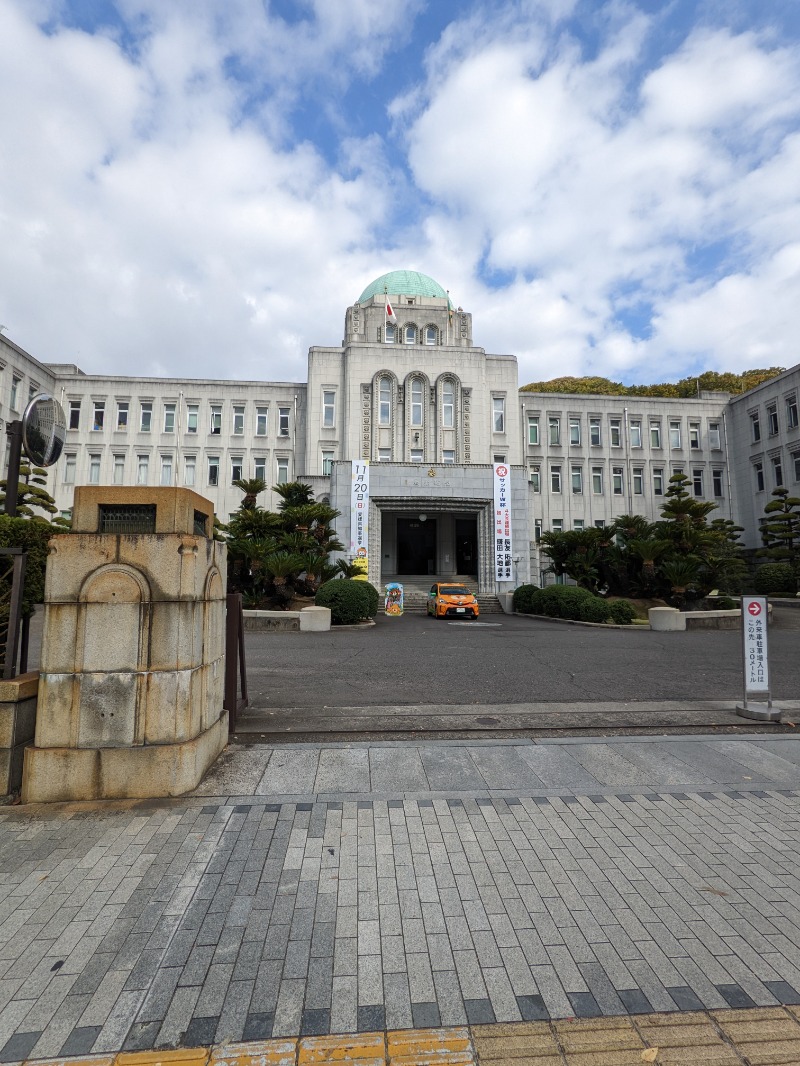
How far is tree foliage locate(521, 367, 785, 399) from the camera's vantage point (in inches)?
2362

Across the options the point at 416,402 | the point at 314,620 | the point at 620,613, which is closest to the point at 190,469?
the point at 416,402

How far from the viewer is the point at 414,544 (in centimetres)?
4331

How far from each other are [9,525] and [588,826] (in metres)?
5.15

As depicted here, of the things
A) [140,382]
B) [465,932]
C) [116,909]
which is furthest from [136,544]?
[140,382]

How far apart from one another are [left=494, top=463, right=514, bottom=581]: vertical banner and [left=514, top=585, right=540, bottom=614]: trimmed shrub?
1944mm

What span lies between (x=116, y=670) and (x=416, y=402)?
38.8 m

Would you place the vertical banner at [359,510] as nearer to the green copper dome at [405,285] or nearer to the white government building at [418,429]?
the white government building at [418,429]

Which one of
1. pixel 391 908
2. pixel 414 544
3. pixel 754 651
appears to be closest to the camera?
pixel 391 908

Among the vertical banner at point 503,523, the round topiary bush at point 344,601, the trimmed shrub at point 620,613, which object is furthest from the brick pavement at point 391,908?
the vertical banner at point 503,523

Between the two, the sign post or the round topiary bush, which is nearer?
the sign post

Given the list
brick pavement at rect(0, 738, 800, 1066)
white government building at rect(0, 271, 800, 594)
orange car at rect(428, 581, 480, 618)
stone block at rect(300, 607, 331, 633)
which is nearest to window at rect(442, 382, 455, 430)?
white government building at rect(0, 271, 800, 594)

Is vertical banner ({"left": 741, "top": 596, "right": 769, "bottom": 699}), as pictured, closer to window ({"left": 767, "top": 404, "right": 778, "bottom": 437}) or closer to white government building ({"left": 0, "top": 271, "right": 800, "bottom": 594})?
white government building ({"left": 0, "top": 271, "right": 800, "bottom": 594})

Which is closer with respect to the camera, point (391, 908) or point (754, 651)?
point (391, 908)

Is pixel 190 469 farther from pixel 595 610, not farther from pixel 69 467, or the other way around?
pixel 595 610
